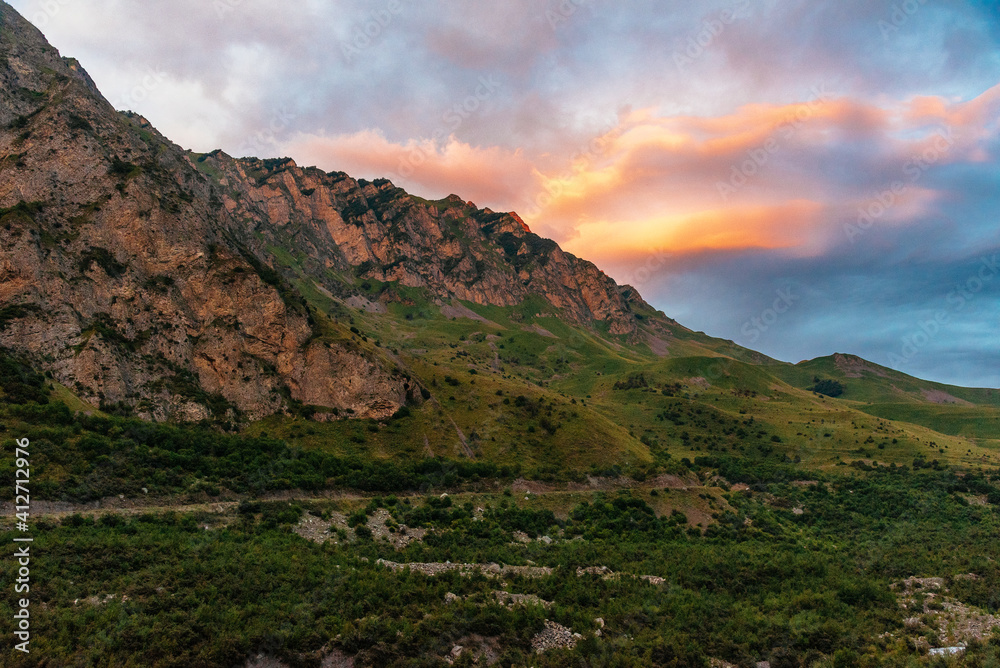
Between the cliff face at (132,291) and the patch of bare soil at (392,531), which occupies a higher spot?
the cliff face at (132,291)

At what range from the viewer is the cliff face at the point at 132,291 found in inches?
3002

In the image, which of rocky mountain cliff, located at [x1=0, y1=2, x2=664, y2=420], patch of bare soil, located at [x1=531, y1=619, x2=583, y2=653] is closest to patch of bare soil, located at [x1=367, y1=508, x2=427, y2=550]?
patch of bare soil, located at [x1=531, y1=619, x2=583, y2=653]

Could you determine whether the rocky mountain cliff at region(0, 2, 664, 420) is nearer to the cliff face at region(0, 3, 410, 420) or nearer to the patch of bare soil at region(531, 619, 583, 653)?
the cliff face at region(0, 3, 410, 420)

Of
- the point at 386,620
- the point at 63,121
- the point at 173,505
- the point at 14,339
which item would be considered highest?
the point at 63,121

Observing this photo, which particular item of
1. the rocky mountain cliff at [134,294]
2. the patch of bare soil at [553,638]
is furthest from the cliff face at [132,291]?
the patch of bare soil at [553,638]

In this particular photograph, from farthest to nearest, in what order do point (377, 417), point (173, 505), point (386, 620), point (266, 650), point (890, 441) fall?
point (890, 441)
point (377, 417)
point (173, 505)
point (386, 620)
point (266, 650)

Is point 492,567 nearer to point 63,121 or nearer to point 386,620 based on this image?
point 386,620

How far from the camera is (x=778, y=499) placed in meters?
100

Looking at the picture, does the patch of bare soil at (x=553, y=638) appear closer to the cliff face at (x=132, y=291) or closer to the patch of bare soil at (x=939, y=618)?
the patch of bare soil at (x=939, y=618)

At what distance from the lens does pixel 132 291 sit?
88500mm

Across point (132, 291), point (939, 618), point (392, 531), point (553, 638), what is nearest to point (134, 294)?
point (132, 291)

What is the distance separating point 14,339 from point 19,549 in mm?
57652

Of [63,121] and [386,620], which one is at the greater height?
[63,121]

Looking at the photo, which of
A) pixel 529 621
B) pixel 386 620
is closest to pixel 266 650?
pixel 386 620
